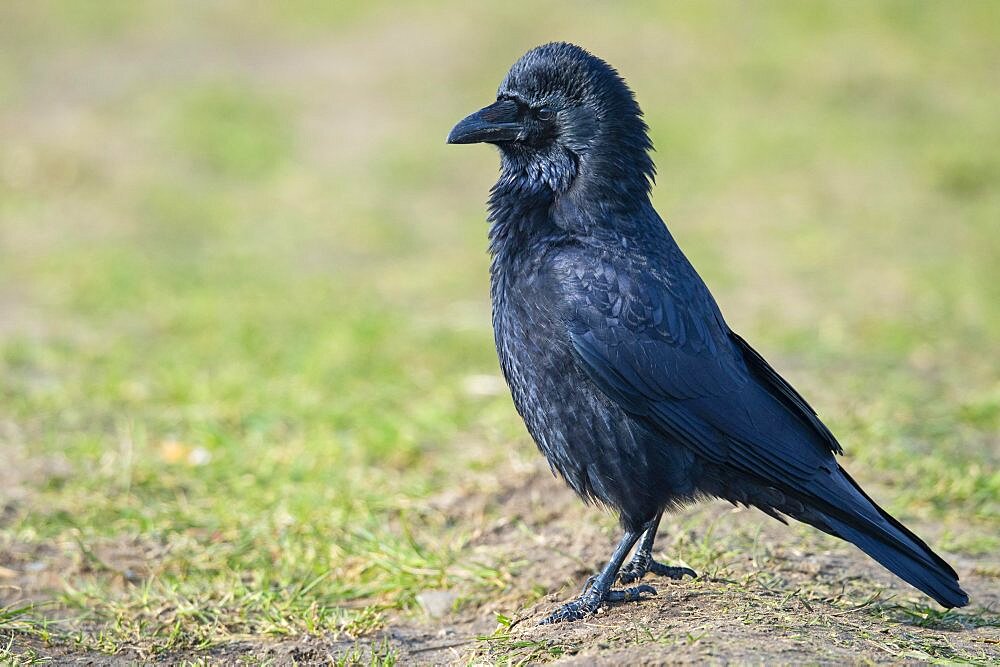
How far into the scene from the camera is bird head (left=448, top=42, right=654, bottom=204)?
14.2 ft

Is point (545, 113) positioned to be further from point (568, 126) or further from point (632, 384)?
point (632, 384)

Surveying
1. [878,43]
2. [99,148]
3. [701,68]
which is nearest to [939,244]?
[701,68]

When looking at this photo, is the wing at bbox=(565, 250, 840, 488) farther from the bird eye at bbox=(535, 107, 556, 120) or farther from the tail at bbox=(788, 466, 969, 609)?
the bird eye at bbox=(535, 107, 556, 120)

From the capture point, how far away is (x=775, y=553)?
458 cm

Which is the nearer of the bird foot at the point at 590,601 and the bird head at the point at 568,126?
the bird foot at the point at 590,601

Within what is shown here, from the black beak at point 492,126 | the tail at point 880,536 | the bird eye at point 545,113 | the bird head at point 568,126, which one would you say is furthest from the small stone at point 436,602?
the bird eye at point 545,113

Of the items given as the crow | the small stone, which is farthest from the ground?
the crow

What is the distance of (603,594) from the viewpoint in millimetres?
4004

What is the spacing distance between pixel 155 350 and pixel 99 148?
4.98 m

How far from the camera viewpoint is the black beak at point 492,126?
4328 millimetres

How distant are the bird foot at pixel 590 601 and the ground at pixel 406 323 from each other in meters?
0.11

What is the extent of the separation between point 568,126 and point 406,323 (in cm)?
435

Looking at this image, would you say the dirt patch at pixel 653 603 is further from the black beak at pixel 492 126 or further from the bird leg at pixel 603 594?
the black beak at pixel 492 126

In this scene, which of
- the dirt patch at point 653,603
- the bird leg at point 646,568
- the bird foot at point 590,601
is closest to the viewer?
the dirt patch at point 653,603
